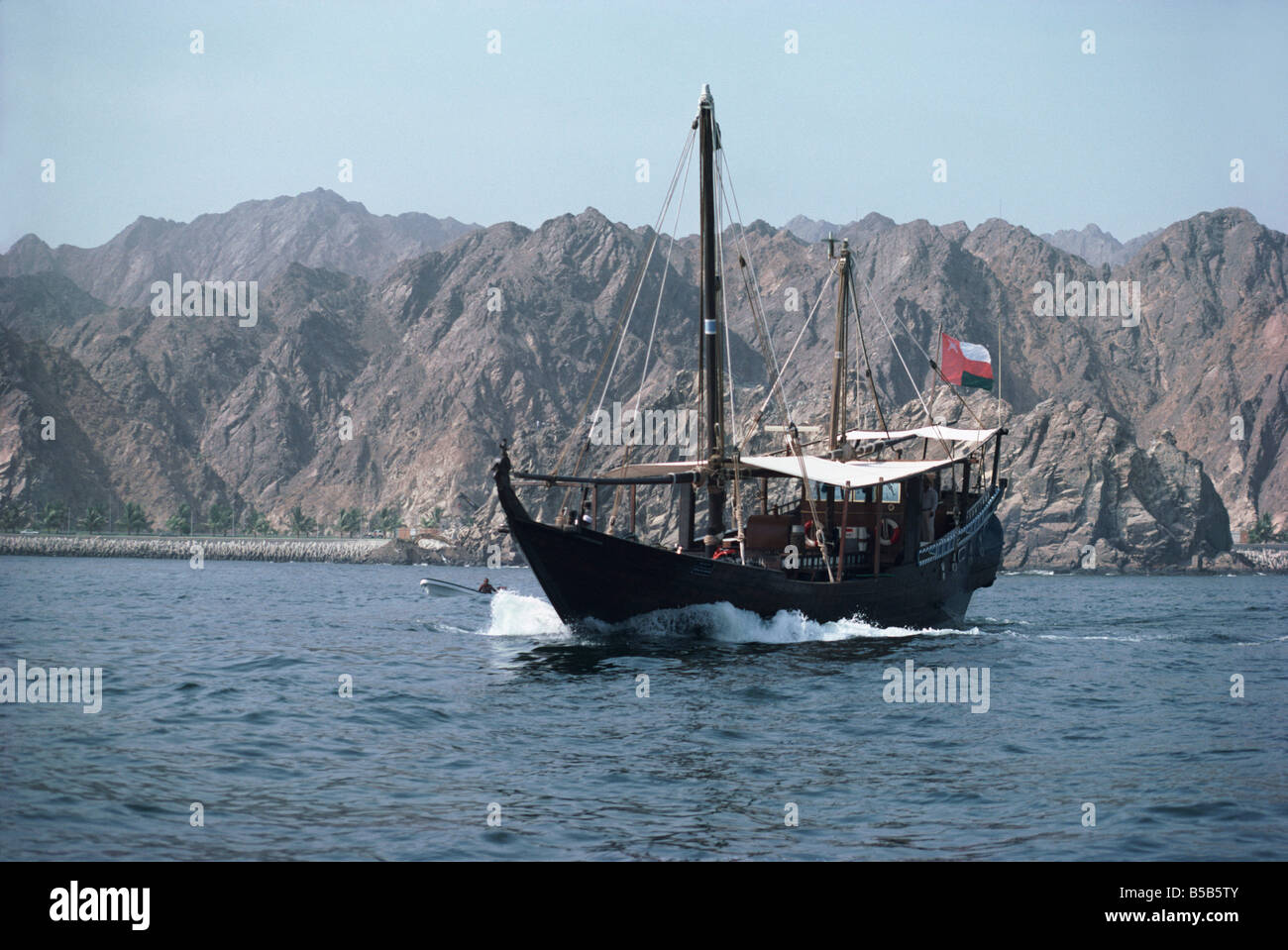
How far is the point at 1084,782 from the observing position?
1633cm

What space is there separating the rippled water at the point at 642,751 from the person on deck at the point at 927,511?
8.50 m

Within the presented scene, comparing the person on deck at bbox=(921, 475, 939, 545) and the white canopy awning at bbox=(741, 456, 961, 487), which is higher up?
the white canopy awning at bbox=(741, 456, 961, 487)

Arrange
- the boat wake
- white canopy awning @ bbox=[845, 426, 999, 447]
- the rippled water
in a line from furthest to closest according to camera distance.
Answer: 1. white canopy awning @ bbox=[845, 426, 999, 447]
2. the boat wake
3. the rippled water

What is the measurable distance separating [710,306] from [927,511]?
1202cm

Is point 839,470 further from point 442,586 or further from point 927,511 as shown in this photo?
point 442,586

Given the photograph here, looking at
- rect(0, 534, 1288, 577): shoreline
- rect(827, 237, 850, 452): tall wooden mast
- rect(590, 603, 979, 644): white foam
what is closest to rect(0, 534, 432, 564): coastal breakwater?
rect(0, 534, 1288, 577): shoreline

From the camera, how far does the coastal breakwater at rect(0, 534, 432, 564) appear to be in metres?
169

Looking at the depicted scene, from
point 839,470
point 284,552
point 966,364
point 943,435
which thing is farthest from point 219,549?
point 839,470

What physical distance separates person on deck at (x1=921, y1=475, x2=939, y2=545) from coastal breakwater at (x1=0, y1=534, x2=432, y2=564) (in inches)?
5292

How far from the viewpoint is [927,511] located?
44531 mm

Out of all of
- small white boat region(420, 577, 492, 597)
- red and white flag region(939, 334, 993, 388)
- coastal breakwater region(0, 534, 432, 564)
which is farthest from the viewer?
coastal breakwater region(0, 534, 432, 564)

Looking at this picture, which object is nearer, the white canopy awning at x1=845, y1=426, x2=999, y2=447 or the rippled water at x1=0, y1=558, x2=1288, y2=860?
the rippled water at x1=0, y1=558, x2=1288, y2=860

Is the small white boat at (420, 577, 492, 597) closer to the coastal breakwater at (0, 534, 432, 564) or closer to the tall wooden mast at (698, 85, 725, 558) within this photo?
the tall wooden mast at (698, 85, 725, 558)

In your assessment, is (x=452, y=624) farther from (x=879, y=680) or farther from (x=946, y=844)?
(x=946, y=844)
